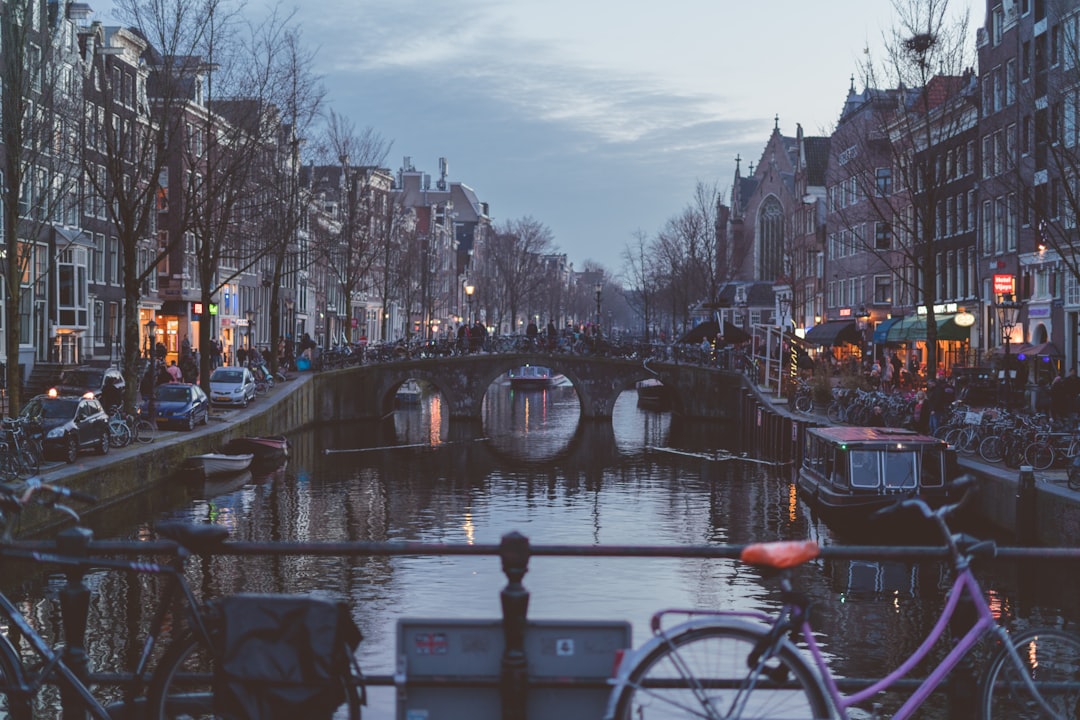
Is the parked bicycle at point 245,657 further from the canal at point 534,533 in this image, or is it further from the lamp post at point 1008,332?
the lamp post at point 1008,332

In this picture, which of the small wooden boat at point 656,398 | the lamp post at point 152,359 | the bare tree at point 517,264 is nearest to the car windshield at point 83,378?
the lamp post at point 152,359

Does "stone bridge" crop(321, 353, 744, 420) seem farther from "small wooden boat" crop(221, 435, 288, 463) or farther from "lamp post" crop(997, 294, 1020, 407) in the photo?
"small wooden boat" crop(221, 435, 288, 463)

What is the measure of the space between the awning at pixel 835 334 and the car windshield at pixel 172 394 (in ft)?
134

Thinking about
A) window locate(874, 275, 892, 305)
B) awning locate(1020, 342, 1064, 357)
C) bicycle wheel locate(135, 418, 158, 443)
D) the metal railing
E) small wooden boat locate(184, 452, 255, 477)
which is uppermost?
window locate(874, 275, 892, 305)

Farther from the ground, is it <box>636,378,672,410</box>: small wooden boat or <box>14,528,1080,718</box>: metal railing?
<box>14,528,1080,718</box>: metal railing

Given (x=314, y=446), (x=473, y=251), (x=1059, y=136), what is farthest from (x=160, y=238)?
(x=473, y=251)

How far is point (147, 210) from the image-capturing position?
38.2 metres

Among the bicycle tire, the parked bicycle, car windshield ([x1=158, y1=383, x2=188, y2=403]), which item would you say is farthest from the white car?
the parked bicycle

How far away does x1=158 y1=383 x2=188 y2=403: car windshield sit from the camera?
144ft

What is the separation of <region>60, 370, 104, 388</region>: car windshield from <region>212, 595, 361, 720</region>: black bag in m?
40.1

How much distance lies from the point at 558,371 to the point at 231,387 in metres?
21.7

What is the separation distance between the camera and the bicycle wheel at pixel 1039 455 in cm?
3023

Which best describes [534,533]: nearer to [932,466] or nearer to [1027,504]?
[932,466]

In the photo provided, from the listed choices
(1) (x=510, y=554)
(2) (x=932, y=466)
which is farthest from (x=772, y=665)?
(2) (x=932, y=466)
